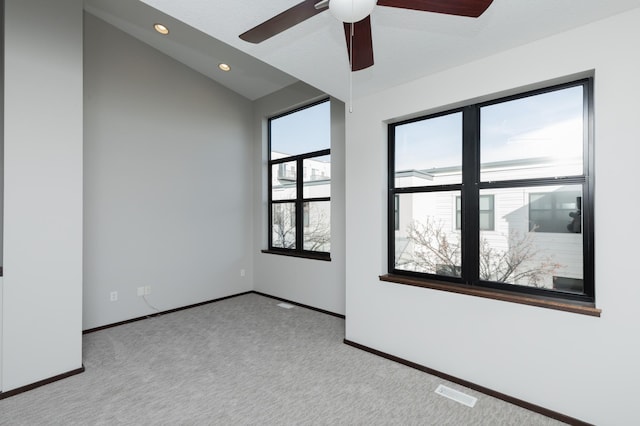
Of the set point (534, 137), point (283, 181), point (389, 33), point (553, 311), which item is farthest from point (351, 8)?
point (283, 181)

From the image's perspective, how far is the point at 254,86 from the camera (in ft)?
15.3

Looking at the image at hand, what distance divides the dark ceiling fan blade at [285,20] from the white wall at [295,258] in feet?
7.86

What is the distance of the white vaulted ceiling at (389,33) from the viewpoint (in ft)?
5.78

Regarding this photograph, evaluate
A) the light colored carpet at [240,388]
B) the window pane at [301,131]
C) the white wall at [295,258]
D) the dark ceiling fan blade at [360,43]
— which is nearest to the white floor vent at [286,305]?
the white wall at [295,258]

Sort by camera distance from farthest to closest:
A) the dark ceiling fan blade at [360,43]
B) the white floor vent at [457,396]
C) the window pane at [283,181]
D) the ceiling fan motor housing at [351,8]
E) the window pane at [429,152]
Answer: the window pane at [283,181]
the window pane at [429,152]
the white floor vent at [457,396]
the dark ceiling fan blade at [360,43]
the ceiling fan motor housing at [351,8]

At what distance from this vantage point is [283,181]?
491 centimetres

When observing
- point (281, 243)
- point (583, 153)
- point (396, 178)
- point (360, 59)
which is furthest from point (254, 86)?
point (583, 153)

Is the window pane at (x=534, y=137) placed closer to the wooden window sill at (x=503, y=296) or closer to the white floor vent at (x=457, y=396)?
the wooden window sill at (x=503, y=296)

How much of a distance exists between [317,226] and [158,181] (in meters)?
2.23

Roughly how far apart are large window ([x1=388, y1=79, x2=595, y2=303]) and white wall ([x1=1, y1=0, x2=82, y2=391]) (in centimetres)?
282

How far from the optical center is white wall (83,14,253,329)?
3553 mm

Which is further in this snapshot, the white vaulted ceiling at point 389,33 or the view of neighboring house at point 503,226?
the view of neighboring house at point 503,226

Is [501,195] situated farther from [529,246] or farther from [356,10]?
[356,10]

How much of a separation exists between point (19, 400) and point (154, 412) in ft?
3.49
